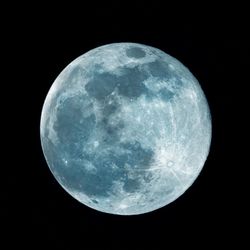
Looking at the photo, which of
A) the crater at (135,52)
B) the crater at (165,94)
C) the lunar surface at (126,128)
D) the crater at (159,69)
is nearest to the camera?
the lunar surface at (126,128)

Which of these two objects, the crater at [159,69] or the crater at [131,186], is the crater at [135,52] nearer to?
the crater at [159,69]

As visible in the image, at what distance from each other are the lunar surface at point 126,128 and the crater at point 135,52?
0.6 inches

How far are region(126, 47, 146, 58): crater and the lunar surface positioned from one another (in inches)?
0.6

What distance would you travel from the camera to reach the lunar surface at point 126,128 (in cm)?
526

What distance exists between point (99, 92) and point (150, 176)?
1.26 meters

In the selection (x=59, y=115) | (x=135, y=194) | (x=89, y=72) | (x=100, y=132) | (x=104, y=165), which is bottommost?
(x=135, y=194)

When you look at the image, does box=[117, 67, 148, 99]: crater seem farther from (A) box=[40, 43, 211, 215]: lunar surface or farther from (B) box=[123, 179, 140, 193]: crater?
(B) box=[123, 179, 140, 193]: crater

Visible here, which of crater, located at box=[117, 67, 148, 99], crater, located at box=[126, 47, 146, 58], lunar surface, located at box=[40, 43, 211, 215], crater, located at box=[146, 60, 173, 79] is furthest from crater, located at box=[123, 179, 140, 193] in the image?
crater, located at box=[126, 47, 146, 58]

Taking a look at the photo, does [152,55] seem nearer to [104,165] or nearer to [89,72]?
[89,72]

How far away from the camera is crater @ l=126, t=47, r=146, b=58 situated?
5.67 meters

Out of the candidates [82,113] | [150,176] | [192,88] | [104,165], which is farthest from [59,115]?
[192,88]

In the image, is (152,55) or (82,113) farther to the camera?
(152,55)

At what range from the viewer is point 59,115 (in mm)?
5613

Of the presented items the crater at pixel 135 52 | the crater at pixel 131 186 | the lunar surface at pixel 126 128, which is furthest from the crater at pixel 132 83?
the crater at pixel 131 186
